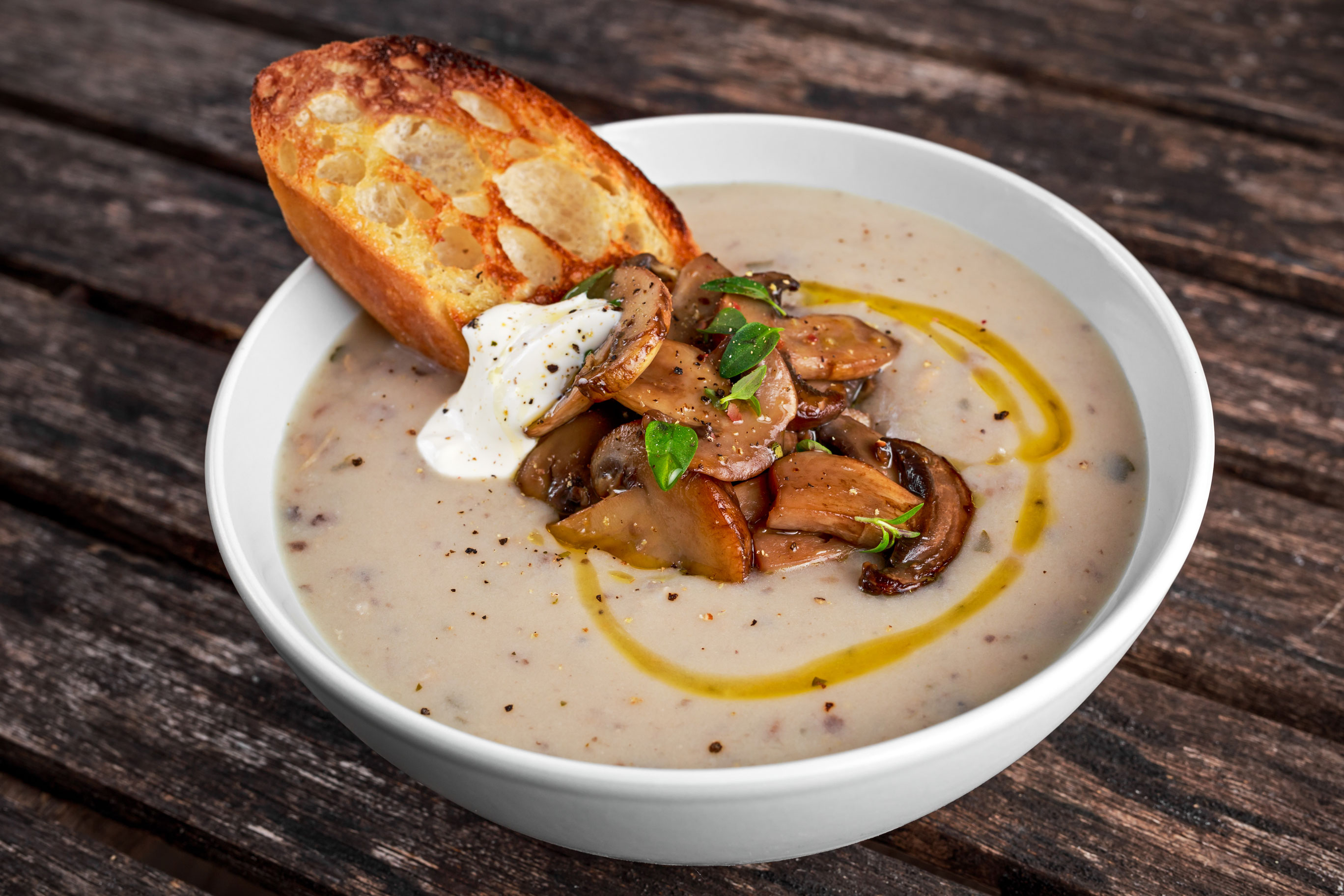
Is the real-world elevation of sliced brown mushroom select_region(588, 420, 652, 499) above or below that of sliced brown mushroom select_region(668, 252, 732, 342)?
below

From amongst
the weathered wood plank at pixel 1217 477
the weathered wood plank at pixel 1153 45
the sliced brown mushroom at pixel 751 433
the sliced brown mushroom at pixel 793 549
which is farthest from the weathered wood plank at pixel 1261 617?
the weathered wood plank at pixel 1153 45

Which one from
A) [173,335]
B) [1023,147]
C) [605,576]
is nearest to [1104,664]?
[605,576]

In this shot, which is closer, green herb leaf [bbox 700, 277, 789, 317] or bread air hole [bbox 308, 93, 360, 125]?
green herb leaf [bbox 700, 277, 789, 317]

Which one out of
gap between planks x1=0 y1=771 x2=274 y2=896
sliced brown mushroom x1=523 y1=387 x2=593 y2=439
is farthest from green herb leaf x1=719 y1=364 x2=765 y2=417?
gap between planks x1=0 y1=771 x2=274 y2=896

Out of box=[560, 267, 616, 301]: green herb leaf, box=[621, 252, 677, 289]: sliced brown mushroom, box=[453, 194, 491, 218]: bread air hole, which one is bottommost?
box=[453, 194, 491, 218]: bread air hole

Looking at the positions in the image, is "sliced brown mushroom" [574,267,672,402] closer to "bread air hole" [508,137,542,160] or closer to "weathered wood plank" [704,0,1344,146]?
"bread air hole" [508,137,542,160]

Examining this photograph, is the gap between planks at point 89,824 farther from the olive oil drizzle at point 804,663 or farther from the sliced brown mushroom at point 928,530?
the sliced brown mushroom at point 928,530

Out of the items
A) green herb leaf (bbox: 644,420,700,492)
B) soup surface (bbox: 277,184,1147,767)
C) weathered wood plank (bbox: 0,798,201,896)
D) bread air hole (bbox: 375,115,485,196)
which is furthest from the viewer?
bread air hole (bbox: 375,115,485,196)

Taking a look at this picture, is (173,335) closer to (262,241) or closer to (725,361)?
(262,241)
